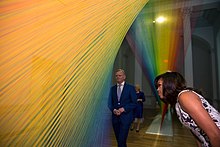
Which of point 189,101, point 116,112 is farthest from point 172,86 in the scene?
point 116,112

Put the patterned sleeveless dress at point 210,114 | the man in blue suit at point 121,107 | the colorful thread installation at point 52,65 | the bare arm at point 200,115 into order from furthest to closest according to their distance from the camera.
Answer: the man in blue suit at point 121,107 < the patterned sleeveless dress at point 210,114 < the bare arm at point 200,115 < the colorful thread installation at point 52,65

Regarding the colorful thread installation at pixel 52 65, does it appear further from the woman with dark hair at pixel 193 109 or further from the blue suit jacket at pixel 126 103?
the blue suit jacket at pixel 126 103

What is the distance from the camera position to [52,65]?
Result: 36 cm

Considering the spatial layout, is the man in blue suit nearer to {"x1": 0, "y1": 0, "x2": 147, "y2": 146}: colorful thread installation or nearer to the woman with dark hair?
the woman with dark hair

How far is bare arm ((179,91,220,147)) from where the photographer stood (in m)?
0.54

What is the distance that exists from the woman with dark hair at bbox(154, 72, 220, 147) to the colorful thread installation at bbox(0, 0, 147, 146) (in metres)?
0.37

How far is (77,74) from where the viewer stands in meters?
0.38

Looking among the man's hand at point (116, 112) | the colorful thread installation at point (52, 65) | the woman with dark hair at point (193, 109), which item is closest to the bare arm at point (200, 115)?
the woman with dark hair at point (193, 109)

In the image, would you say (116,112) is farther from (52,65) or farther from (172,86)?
(52,65)

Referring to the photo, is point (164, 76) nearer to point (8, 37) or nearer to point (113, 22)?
point (113, 22)

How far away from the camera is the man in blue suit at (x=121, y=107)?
62.3 inches

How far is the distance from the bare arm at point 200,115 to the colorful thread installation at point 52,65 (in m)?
0.36

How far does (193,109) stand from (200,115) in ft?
0.10

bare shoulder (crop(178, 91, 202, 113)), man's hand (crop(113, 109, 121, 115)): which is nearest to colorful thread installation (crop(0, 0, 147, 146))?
bare shoulder (crop(178, 91, 202, 113))
